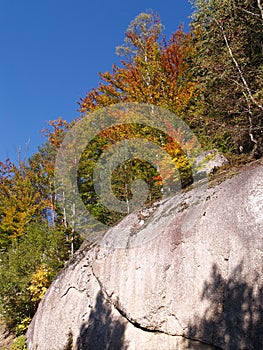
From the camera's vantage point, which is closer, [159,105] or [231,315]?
[231,315]

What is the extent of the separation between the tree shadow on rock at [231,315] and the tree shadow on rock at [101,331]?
169 cm

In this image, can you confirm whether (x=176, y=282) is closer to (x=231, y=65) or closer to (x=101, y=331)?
(x=101, y=331)

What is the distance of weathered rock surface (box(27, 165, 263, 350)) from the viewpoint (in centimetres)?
459

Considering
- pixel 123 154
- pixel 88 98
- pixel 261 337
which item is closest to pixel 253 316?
pixel 261 337

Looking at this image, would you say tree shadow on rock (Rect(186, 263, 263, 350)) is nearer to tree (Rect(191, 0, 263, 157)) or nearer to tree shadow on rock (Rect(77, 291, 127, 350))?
tree shadow on rock (Rect(77, 291, 127, 350))

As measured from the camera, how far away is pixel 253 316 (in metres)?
4.29

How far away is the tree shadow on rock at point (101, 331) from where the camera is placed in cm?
611

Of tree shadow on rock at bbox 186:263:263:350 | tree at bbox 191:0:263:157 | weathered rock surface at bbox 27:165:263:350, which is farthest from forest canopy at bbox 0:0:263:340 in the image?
tree shadow on rock at bbox 186:263:263:350

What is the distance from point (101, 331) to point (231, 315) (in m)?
3.12

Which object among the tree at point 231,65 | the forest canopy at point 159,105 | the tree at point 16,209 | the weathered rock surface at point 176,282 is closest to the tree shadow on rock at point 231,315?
the weathered rock surface at point 176,282

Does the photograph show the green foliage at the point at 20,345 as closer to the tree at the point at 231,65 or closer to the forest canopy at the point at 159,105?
the forest canopy at the point at 159,105

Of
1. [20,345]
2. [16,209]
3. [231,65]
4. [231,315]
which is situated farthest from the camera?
[16,209]

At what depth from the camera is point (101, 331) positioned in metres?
6.44

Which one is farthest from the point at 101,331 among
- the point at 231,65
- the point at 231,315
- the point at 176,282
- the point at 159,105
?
the point at 159,105
